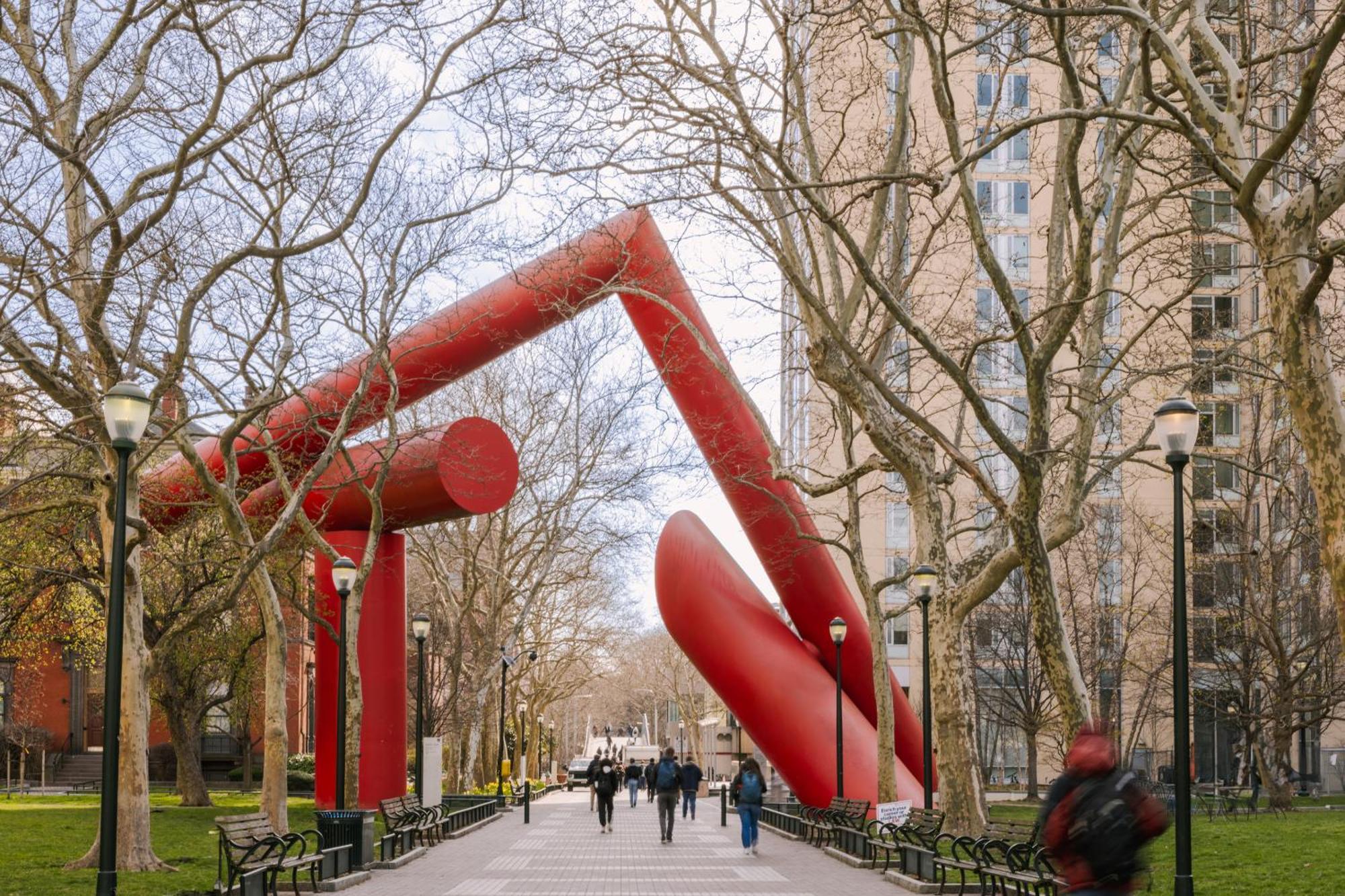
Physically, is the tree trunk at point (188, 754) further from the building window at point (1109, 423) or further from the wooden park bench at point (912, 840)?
the building window at point (1109, 423)

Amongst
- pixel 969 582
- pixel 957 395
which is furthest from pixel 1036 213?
pixel 969 582

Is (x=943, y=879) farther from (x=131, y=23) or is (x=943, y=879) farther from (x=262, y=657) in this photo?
(x=262, y=657)

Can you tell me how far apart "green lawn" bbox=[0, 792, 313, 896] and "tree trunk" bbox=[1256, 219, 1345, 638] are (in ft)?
34.3

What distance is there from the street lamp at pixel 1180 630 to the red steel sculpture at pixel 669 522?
10723 mm

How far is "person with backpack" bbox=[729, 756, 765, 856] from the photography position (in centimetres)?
1997

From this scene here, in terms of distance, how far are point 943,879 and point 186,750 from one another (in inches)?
913

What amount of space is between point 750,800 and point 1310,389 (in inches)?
451

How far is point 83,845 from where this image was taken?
67.6 ft

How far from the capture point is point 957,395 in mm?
51094

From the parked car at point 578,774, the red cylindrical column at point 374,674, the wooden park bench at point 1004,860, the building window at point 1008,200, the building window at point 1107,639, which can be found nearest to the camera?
the wooden park bench at point 1004,860

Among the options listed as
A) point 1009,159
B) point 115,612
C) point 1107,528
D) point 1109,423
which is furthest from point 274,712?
point 1009,159

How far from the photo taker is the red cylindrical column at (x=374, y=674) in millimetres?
26375

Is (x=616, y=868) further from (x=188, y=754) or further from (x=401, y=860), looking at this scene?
(x=188, y=754)

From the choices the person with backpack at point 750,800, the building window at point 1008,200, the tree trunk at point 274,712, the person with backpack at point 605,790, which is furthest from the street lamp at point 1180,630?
the building window at point 1008,200
